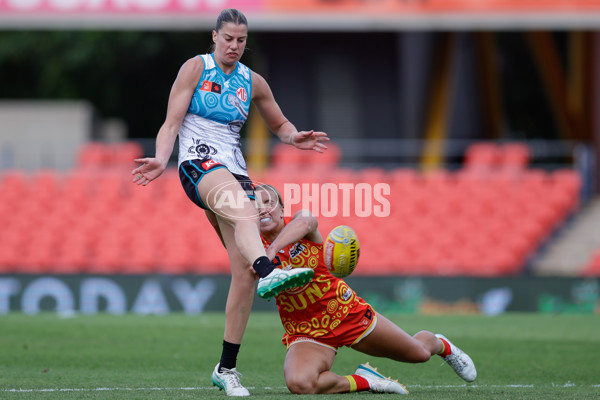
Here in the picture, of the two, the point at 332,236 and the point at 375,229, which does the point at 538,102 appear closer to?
the point at 375,229

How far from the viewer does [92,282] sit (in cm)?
1520

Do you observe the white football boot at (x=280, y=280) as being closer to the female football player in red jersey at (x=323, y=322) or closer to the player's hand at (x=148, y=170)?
the female football player in red jersey at (x=323, y=322)

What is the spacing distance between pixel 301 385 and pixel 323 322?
488mm

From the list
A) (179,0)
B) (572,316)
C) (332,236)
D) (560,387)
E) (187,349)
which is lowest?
(572,316)

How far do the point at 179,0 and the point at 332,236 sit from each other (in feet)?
39.3

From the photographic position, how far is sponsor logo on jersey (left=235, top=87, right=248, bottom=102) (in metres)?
5.86

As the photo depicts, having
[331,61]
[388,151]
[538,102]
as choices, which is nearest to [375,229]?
[388,151]

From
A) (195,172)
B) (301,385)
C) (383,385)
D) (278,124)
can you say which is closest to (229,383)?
(301,385)

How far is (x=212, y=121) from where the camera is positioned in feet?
18.9

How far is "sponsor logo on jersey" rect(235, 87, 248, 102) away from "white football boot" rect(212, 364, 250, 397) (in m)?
1.72

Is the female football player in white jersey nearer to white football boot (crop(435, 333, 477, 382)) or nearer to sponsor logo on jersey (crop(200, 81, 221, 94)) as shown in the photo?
sponsor logo on jersey (crop(200, 81, 221, 94))

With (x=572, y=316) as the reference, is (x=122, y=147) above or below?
above

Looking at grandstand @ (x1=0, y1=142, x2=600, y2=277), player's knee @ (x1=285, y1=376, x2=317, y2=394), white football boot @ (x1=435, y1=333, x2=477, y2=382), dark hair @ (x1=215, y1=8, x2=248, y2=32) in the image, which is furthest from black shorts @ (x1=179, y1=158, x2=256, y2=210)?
grandstand @ (x1=0, y1=142, x2=600, y2=277)

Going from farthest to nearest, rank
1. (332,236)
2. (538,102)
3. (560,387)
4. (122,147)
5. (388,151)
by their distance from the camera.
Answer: (538,102) < (388,151) < (122,147) < (560,387) < (332,236)
